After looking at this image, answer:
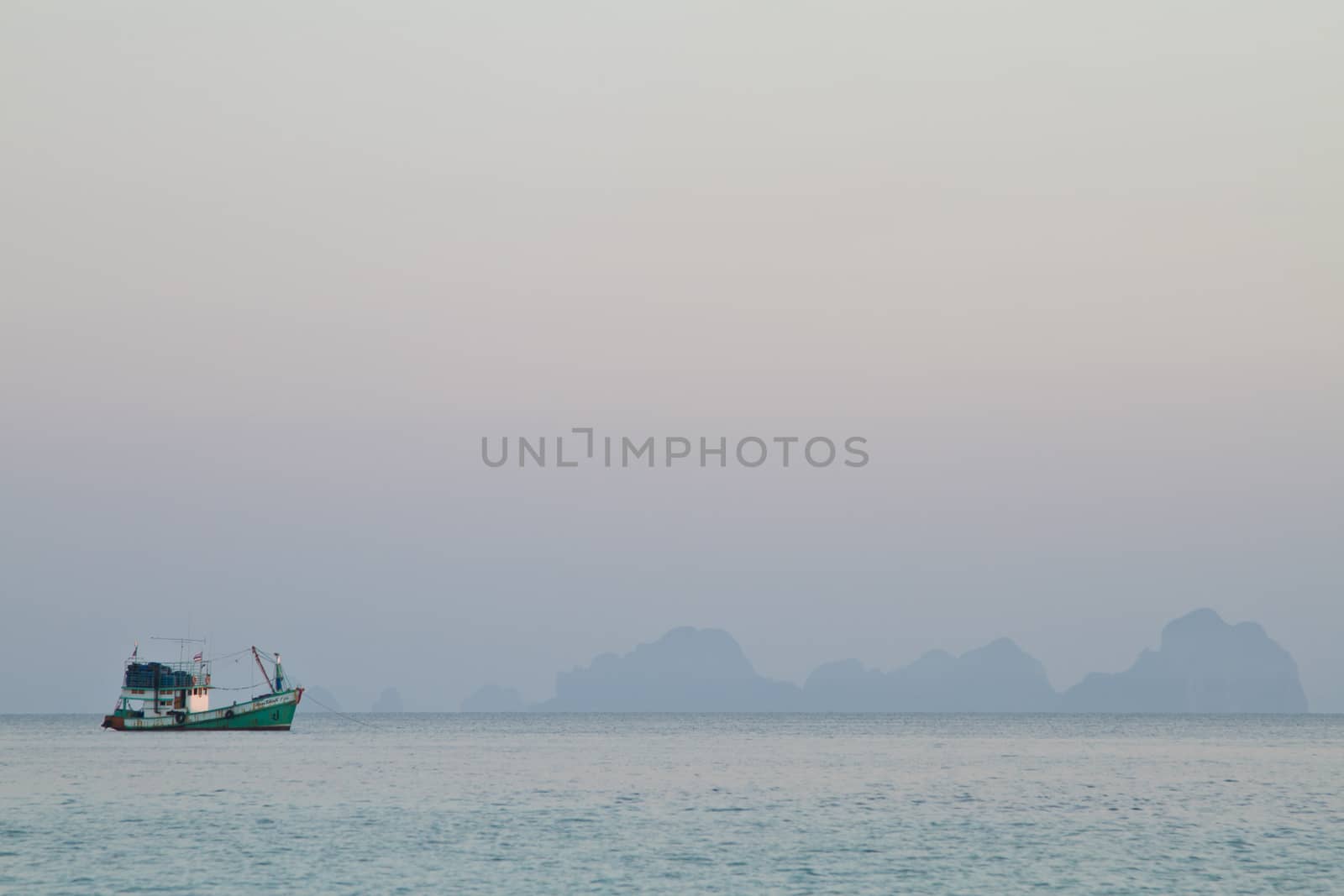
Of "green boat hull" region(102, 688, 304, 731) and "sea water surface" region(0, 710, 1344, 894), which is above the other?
"green boat hull" region(102, 688, 304, 731)


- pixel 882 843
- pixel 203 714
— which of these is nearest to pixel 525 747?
pixel 203 714

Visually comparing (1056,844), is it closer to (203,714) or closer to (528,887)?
(528,887)

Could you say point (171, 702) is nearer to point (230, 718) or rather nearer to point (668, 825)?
point (230, 718)

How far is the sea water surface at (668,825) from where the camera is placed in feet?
165

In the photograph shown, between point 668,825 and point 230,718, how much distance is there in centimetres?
12464

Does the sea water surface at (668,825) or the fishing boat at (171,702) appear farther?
the fishing boat at (171,702)

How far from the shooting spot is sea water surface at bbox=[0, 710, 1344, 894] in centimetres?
5019

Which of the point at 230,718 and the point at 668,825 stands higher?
the point at 230,718

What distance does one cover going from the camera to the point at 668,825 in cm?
6706

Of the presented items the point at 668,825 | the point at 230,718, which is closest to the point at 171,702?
the point at 230,718

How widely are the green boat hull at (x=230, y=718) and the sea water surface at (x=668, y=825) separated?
4297 centimetres

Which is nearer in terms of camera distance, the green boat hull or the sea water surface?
the sea water surface

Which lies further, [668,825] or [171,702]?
[171,702]

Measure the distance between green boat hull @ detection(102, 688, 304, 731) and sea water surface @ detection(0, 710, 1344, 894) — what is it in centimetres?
4297
